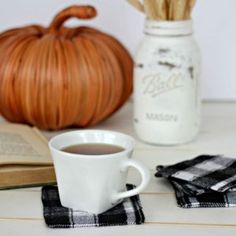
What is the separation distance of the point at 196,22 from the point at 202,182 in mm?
460

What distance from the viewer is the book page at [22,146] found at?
715 mm

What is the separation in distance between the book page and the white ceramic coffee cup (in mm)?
78

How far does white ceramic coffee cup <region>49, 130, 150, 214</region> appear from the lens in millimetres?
614

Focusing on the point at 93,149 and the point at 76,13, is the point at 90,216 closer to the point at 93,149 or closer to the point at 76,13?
the point at 93,149

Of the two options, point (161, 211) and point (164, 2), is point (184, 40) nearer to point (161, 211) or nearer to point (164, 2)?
point (164, 2)

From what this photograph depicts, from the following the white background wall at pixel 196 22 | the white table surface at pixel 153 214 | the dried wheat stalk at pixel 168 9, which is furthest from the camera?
the white background wall at pixel 196 22

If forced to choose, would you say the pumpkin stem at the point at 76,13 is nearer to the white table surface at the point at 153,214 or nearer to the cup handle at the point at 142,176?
the white table surface at the point at 153,214

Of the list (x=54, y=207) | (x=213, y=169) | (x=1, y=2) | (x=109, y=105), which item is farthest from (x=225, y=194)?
(x=1, y=2)

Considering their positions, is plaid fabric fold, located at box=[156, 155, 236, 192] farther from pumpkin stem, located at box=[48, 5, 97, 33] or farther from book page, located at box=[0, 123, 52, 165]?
pumpkin stem, located at box=[48, 5, 97, 33]

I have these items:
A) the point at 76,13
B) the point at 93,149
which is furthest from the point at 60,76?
the point at 93,149

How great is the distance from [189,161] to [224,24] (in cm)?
39

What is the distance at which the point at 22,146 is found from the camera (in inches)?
30.4

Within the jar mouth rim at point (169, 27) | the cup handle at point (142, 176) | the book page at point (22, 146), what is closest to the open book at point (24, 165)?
the book page at point (22, 146)

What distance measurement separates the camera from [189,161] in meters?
0.76
